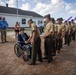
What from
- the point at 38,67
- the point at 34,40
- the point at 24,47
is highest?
the point at 34,40

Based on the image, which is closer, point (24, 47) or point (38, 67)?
point (38, 67)

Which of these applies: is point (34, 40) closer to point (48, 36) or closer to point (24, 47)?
point (48, 36)

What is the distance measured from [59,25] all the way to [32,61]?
12.4 feet

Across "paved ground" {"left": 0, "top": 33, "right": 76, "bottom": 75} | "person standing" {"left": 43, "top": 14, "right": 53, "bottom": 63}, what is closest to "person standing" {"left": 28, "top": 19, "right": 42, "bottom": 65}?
"paved ground" {"left": 0, "top": 33, "right": 76, "bottom": 75}

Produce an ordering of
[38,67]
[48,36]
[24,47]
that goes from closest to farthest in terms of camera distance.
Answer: [38,67]
[48,36]
[24,47]

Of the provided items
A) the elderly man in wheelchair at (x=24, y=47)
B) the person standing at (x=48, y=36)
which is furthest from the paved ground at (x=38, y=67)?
the person standing at (x=48, y=36)

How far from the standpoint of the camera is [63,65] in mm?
8102

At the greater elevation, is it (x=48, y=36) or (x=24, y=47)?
(x=48, y=36)

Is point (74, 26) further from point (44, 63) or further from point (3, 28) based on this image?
point (44, 63)

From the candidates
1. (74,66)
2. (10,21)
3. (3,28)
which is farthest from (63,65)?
(10,21)

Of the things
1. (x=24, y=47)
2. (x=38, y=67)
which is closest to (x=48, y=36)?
(x=24, y=47)

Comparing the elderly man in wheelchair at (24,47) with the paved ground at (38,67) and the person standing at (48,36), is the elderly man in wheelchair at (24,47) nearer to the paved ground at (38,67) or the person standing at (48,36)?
the paved ground at (38,67)

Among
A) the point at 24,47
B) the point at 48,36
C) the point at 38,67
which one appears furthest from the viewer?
the point at 24,47

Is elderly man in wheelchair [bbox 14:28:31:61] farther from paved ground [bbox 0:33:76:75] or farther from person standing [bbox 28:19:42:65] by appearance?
person standing [bbox 28:19:42:65]
